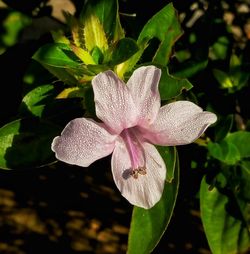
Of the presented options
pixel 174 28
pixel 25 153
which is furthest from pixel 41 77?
pixel 174 28

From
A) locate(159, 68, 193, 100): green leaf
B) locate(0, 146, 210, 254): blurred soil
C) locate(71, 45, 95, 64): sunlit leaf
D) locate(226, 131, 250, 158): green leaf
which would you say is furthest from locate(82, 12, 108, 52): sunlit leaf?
locate(0, 146, 210, 254): blurred soil

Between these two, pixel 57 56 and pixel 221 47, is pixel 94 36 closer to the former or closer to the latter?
pixel 57 56

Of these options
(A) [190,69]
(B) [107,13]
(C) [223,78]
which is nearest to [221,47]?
(C) [223,78]

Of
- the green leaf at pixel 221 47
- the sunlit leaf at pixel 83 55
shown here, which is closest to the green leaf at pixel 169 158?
the sunlit leaf at pixel 83 55

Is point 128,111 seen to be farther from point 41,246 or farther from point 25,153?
point 41,246

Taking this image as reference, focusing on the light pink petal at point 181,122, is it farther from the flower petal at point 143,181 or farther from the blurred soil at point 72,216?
the blurred soil at point 72,216

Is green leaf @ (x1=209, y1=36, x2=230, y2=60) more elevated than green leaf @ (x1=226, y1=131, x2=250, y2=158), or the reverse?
green leaf @ (x1=209, y1=36, x2=230, y2=60)

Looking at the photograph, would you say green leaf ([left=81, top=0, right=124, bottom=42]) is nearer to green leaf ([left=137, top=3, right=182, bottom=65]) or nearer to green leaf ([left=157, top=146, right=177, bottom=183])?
green leaf ([left=137, top=3, right=182, bottom=65])

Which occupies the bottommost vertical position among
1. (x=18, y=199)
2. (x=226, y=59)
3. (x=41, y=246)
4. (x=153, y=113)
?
(x=41, y=246)
